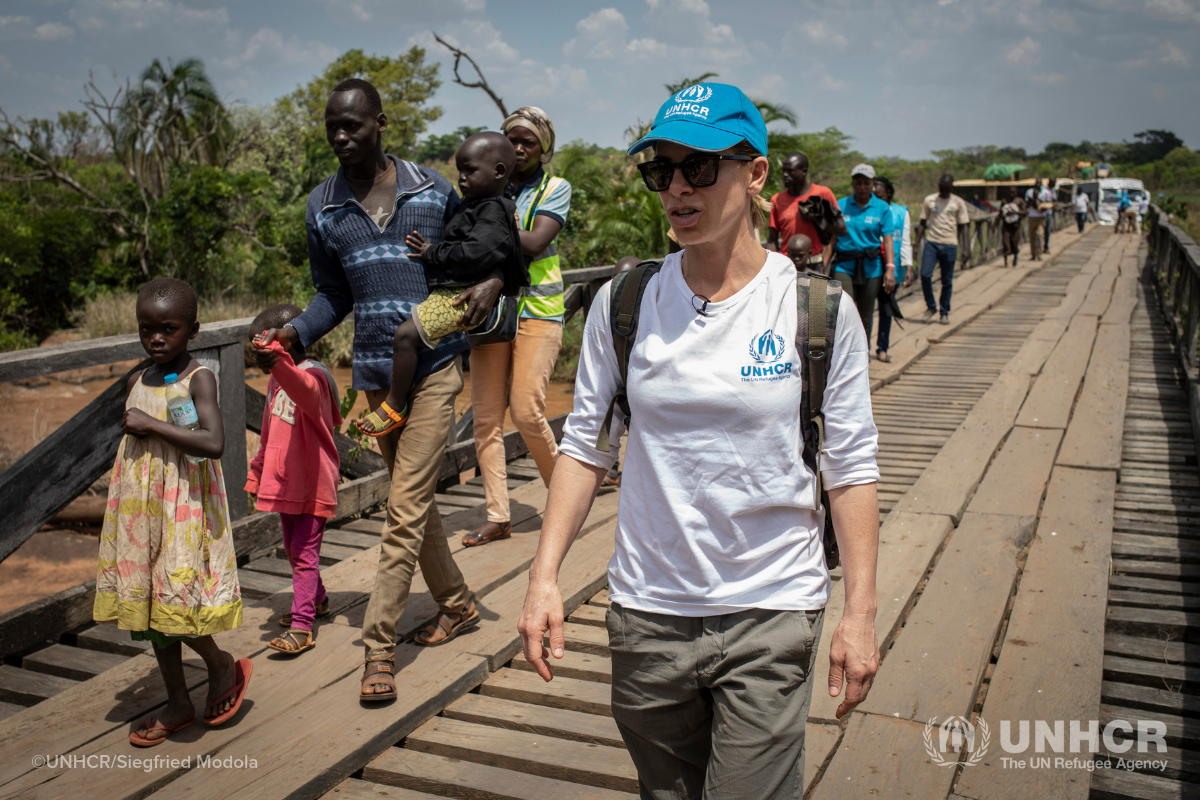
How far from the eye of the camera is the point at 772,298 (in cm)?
198

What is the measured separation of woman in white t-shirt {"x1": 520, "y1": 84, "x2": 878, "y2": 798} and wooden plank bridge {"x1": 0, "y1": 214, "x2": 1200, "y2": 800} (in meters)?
1.07

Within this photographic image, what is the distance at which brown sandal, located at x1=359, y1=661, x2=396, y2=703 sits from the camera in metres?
3.23

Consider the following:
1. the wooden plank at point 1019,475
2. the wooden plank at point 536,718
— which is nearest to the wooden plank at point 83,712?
the wooden plank at point 536,718

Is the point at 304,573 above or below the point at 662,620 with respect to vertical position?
below

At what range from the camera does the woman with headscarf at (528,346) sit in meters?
4.65

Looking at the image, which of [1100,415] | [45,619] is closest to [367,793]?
[45,619]

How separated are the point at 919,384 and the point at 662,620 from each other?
26.8 feet

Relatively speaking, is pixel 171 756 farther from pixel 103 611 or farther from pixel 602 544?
pixel 602 544

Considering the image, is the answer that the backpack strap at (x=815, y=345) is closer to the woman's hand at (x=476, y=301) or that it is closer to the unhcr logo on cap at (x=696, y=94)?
the unhcr logo on cap at (x=696, y=94)

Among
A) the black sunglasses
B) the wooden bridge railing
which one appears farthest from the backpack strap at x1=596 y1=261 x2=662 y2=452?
the wooden bridge railing

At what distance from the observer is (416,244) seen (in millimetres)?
3611

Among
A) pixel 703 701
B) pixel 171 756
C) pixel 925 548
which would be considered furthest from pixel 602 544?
pixel 703 701

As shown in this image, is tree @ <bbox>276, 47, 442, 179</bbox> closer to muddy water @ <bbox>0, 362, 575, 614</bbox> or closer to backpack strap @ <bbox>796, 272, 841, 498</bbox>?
muddy water @ <bbox>0, 362, 575, 614</bbox>

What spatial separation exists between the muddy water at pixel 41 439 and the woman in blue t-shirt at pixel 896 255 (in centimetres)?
339
